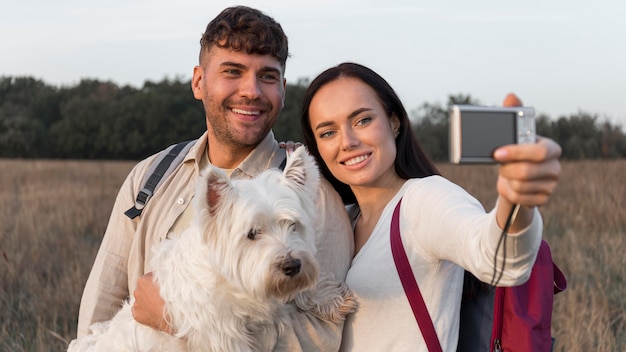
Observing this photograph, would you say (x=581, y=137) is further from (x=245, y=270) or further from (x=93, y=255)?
(x=245, y=270)

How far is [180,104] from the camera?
4053 centimetres

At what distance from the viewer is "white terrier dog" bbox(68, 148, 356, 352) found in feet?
10.4

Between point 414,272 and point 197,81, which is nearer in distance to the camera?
point 414,272

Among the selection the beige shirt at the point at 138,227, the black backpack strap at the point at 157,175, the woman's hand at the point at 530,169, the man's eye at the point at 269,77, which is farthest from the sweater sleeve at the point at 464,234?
the black backpack strap at the point at 157,175

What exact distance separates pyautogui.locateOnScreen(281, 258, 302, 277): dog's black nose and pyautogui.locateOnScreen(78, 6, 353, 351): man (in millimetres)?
1064

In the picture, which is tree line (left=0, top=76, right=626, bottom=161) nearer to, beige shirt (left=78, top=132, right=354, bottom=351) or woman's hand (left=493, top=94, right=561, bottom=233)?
beige shirt (left=78, top=132, right=354, bottom=351)

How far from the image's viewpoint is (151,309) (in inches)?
134

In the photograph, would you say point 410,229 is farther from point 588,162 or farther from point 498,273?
point 588,162

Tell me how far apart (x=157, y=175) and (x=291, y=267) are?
1461mm

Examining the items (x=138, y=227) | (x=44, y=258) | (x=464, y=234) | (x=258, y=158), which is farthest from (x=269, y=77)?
(x=44, y=258)

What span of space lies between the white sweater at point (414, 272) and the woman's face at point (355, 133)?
9.7 inches

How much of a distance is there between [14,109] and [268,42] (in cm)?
3808

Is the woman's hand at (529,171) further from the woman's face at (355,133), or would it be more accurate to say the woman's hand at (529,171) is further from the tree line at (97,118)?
the tree line at (97,118)

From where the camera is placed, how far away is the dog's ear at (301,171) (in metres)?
3.39
